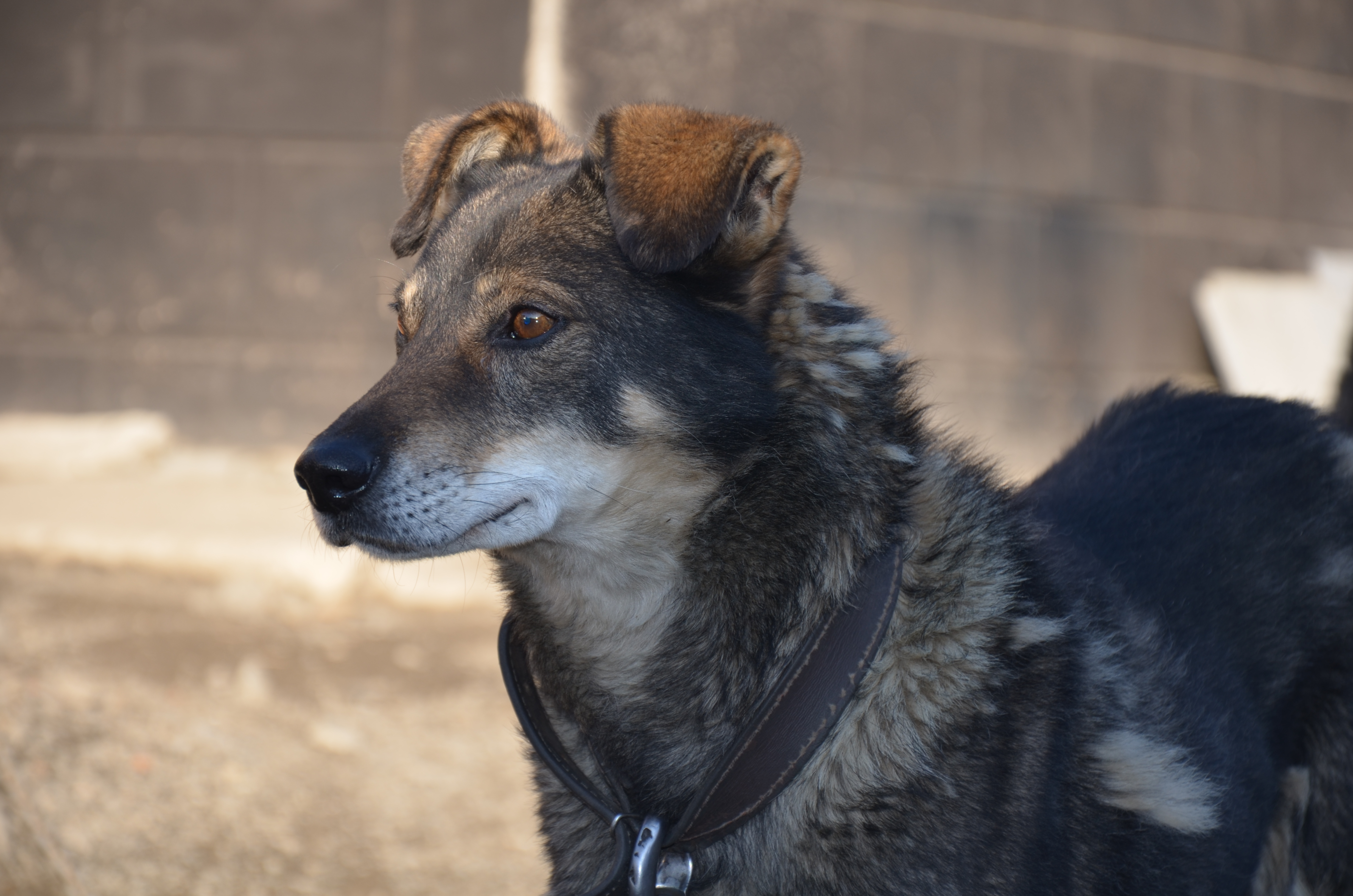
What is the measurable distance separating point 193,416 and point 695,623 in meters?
5.24

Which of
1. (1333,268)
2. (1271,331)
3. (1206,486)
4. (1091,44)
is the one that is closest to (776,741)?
(1206,486)

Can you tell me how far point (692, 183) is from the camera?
2.15m

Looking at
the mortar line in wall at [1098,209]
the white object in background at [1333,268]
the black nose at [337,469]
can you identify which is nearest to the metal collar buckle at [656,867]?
the black nose at [337,469]

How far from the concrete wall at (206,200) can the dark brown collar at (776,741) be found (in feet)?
15.2

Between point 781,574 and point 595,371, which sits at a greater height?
point 595,371

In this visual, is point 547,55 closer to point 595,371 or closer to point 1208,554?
point 595,371

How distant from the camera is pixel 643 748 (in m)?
2.24

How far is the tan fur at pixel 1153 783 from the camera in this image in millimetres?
2160

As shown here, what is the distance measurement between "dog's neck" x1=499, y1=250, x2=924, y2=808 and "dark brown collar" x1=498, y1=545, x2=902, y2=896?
2.1 inches

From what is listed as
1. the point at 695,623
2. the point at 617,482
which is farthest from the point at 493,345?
the point at 695,623

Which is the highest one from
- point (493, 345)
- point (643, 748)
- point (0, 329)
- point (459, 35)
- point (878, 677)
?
point (459, 35)

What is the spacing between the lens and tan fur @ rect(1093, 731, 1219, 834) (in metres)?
2.16

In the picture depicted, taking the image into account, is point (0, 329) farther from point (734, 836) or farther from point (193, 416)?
point (734, 836)

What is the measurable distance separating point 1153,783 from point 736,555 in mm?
933
